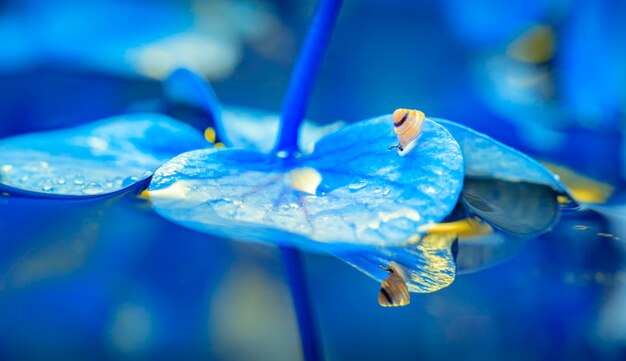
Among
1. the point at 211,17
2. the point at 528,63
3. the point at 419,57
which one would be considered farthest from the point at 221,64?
the point at 528,63

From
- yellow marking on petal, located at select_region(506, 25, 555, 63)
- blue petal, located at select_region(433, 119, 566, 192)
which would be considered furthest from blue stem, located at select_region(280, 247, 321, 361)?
yellow marking on petal, located at select_region(506, 25, 555, 63)

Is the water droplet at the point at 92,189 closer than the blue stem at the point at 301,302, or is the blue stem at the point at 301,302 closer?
the blue stem at the point at 301,302

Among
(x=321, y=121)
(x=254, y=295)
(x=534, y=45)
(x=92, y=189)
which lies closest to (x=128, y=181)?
(x=92, y=189)

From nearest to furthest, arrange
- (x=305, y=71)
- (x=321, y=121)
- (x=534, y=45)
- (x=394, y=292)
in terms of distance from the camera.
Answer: (x=394, y=292) → (x=305, y=71) → (x=321, y=121) → (x=534, y=45)

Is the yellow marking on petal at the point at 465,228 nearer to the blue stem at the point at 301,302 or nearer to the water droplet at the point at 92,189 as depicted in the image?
the blue stem at the point at 301,302

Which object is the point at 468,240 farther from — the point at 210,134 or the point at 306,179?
the point at 210,134

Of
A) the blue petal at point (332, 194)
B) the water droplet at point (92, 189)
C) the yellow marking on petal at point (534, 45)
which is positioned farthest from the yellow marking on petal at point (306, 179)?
the yellow marking on petal at point (534, 45)
